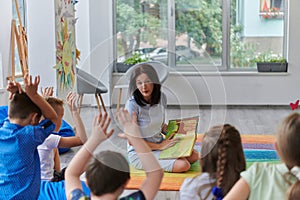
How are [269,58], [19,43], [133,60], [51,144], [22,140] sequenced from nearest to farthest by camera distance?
[133,60], [22,140], [51,144], [19,43], [269,58]

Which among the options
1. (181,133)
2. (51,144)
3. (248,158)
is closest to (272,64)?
(248,158)

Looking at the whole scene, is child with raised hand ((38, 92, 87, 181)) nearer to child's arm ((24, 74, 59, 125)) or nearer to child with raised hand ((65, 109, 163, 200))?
child's arm ((24, 74, 59, 125))

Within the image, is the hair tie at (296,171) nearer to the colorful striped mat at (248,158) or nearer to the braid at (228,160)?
the braid at (228,160)

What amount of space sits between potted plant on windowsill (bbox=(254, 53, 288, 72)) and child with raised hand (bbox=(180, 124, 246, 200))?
498 cm

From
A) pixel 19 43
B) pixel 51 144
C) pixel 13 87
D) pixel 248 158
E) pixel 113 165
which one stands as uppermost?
pixel 19 43

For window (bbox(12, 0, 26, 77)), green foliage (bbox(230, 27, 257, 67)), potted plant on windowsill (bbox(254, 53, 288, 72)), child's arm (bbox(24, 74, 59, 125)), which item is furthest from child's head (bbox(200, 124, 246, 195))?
green foliage (bbox(230, 27, 257, 67))

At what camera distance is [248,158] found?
142 inches

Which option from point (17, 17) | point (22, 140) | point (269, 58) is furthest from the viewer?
A: point (269, 58)

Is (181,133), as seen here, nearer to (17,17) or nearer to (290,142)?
(290,142)

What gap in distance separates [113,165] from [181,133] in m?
0.58

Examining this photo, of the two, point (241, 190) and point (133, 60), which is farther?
point (133, 60)

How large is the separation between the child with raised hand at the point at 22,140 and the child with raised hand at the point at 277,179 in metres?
0.73

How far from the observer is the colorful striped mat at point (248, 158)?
245 centimetres

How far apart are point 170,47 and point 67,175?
463 millimetres
